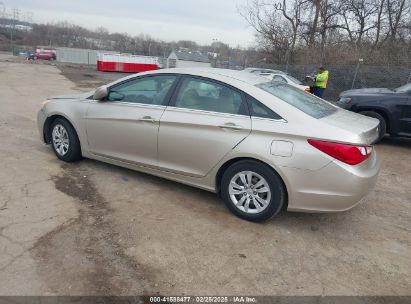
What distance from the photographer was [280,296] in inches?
109

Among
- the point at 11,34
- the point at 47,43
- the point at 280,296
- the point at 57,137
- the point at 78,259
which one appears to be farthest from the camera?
the point at 47,43

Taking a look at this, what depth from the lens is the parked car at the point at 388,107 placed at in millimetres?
7500

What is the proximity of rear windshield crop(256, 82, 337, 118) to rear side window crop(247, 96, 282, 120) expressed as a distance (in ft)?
0.79

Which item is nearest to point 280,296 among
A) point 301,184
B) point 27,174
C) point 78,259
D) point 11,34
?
point 301,184

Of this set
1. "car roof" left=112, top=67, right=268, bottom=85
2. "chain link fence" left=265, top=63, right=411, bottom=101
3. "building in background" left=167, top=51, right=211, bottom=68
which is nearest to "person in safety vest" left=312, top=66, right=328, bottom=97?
"chain link fence" left=265, top=63, right=411, bottom=101

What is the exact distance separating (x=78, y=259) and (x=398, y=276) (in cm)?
278

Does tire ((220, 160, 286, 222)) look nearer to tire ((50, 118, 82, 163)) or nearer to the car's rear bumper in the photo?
the car's rear bumper

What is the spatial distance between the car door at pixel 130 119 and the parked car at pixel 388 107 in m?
5.22

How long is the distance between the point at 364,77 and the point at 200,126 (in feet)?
48.7

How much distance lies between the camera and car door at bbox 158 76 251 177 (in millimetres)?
3842

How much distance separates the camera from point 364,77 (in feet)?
54.2

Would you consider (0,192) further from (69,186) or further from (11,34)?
(11,34)

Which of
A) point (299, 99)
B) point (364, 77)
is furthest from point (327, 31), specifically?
point (299, 99)

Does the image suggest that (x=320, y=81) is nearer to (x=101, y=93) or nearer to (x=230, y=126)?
(x=101, y=93)
